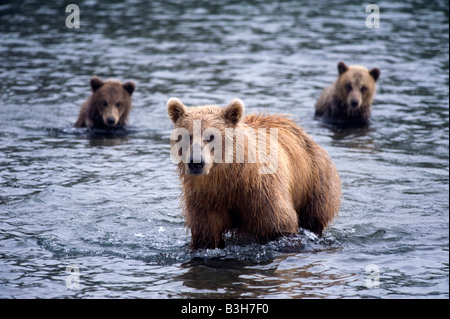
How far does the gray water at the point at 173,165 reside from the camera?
701 centimetres

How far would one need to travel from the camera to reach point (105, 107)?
42.8ft

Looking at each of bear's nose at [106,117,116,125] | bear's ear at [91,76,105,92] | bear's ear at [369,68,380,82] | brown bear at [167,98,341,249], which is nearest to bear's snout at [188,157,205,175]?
brown bear at [167,98,341,249]

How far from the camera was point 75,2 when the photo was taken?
78.5 ft

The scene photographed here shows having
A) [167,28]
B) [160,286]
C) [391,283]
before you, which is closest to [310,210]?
[391,283]

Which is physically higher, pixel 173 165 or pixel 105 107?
pixel 105 107

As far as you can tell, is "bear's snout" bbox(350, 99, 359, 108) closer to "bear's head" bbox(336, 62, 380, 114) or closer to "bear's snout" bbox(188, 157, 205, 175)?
"bear's head" bbox(336, 62, 380, 114)

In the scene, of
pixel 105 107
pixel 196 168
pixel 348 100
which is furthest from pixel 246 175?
pixel 348 100

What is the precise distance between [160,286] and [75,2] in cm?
1885

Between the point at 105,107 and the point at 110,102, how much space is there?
0.14m

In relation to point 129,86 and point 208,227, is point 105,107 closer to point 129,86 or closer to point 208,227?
point 129,86

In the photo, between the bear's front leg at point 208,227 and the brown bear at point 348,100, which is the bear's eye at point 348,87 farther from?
the bear's front leg at point 208,227

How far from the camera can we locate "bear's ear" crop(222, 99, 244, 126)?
263 inches

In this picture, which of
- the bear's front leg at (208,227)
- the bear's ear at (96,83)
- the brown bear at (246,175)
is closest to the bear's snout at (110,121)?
the bear's ear at (96,83)

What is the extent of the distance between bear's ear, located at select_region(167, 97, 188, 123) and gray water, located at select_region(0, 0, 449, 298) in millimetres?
1469
